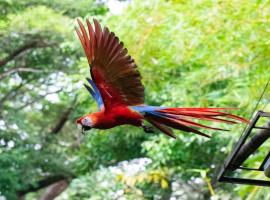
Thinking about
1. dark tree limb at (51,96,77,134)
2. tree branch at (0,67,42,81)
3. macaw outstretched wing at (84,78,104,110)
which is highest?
macaw outstretched wing at (84,78,104,110)

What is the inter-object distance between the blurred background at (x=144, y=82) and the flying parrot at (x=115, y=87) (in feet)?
2.55

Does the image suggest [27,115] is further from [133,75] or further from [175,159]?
[133,75]

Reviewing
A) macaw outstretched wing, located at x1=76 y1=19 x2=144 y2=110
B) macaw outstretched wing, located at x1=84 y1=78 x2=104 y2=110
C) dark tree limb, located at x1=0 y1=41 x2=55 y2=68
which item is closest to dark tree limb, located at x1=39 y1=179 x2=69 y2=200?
dark tree limb, located at x1=0 y1=41 x2=55 y2=68

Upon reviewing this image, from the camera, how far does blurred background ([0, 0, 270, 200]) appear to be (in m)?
2.99

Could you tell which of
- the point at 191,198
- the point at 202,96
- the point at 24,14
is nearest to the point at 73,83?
the point at 202,96

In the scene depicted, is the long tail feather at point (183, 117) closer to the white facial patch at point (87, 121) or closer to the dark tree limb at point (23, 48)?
the white facial patch at point (87, 121)

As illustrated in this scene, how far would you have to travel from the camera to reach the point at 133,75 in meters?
1.20

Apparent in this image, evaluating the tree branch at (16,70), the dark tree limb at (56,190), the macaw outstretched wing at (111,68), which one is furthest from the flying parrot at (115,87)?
the dark tree limb at (56,190)

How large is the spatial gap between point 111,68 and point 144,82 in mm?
2946

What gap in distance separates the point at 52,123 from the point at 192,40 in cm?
475

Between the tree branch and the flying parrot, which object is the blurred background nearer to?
the tree branch

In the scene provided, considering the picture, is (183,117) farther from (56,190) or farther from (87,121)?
(56,190)

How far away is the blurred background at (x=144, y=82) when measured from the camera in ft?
9.80

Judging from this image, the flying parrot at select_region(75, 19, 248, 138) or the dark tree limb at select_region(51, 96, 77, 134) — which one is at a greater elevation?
the flying parrot at select_region(75, 19, 248, 138)
